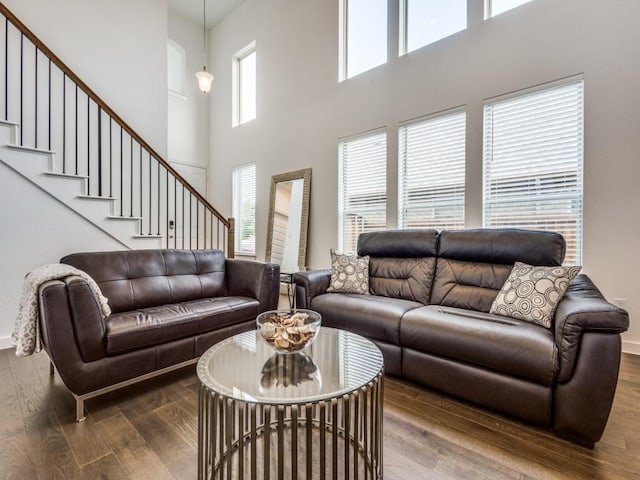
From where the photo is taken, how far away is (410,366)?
2.13 m

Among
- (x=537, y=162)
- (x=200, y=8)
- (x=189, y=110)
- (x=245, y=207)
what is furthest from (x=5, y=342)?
(x=200, y=8)

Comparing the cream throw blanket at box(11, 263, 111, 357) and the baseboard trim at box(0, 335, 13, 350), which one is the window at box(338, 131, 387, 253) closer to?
the cream throw blanket at box(11, 263, 111, 357)

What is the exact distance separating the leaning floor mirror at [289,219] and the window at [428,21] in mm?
2110

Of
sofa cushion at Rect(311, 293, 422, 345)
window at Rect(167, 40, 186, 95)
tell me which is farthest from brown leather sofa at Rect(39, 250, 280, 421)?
window at Rect(167, 40, 186, 95)

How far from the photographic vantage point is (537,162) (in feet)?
9.75

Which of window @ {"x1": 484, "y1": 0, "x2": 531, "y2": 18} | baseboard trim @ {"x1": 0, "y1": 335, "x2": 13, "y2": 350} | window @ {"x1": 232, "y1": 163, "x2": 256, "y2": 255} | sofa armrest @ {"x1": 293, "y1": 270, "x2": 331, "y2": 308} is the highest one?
window @ {"x1": 484, "y1": 0, "x2": 531, "y2": 18}

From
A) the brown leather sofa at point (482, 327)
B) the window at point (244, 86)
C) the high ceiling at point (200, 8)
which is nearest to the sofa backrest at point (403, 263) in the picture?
the brown leather sofa at point (482, 327)

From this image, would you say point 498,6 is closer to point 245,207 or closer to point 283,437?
point 283,437

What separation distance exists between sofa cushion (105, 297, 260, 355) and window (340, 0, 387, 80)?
3446 mm

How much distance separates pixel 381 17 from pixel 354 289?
11.5ft

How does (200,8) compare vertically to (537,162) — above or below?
above

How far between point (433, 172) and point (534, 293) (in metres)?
1.94

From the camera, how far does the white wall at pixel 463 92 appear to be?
2.60 m

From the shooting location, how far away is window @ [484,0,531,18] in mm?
3096
